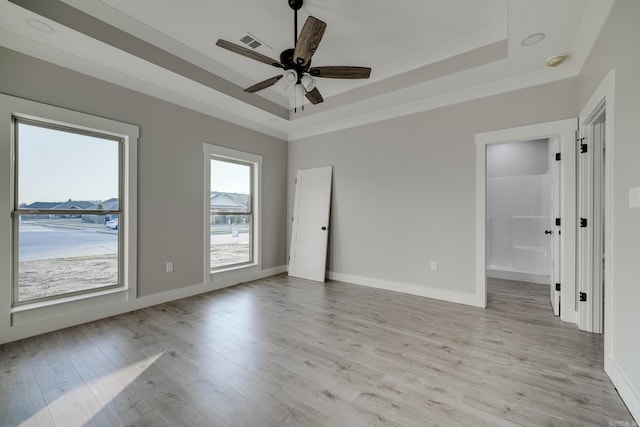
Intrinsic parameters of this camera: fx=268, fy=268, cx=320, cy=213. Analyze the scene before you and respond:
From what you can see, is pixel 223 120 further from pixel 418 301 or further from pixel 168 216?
pixel 418 301

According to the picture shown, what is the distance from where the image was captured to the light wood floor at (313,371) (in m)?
1.58

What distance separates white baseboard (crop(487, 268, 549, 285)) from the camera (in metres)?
4.50

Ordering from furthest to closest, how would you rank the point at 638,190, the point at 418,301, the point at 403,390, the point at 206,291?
the point at 206,291
the point at 418,301
the point at 403,390
the point at 638,190

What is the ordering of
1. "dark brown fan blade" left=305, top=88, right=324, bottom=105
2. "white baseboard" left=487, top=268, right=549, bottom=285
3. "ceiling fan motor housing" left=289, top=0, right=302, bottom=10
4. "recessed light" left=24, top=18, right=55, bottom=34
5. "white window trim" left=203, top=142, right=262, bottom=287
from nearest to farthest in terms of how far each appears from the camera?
"recessed light" left=24, top=18, right=55, bottom=34, "ceiling fan motor housing" left=289, top=0, right=302, bottom=10, "dark brown fan blade" left=305, top=88, right=324, bottom=105, "white window trim" left=203, top=142, right=262, bottom=287, "white baseboard" left=487, top=268, right=549, bottom=285

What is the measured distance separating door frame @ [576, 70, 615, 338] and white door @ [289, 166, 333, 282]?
10.6 feet

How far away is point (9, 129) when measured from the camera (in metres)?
2.42

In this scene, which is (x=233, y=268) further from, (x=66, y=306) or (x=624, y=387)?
(x=624, y=387)

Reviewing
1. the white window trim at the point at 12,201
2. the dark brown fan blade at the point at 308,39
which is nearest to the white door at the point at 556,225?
the dark brown fan blade at the point at 308,39

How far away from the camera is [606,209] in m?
1.94

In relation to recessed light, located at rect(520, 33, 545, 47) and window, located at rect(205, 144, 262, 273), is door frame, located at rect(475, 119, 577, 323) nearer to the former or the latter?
recessed light, located at rect(520, 33, 545, 47)

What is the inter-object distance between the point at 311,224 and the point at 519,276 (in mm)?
3809

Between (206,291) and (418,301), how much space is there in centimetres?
305

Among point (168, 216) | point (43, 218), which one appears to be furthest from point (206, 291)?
point (43, 218)

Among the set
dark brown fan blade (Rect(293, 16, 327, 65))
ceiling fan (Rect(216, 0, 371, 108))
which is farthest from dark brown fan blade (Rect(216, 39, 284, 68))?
dark brown fan blade (Rect(293, 16, 327, 65))
